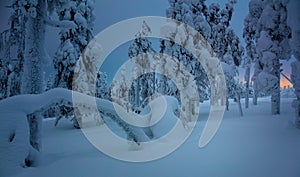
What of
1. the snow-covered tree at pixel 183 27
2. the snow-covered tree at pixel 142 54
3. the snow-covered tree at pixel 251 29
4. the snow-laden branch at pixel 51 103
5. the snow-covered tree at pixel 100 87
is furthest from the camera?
the snow-covered tree at pixel 142 54

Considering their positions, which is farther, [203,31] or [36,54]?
[203,31]

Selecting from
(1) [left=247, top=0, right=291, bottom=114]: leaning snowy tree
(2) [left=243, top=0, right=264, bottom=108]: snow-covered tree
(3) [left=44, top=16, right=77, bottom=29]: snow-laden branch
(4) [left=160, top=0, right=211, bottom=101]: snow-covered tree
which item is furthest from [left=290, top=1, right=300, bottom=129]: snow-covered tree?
(3) [left=44, top=16, right=77, bottom=29]: snow-laden branch

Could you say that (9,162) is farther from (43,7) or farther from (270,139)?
(270,139)

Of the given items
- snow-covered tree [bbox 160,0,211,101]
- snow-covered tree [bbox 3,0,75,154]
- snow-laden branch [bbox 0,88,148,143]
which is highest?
snow-covered tree [bbox 160,0,211,101]

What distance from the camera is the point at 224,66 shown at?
1712 cm

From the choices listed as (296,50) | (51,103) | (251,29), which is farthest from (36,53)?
(251,29)

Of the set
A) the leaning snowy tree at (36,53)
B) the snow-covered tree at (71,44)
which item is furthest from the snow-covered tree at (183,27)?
the leaning snowy tree at (36,53)

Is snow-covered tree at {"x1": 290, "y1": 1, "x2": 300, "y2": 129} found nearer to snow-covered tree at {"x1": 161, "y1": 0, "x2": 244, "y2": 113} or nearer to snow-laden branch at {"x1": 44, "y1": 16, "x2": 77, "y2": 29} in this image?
snow-covered tree at {"x1": 161, "y1": 0, "x2": 244, "y2": 113}

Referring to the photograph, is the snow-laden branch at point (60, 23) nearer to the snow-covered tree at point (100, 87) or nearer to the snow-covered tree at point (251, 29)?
the snow-covered tree at point (100, 87)

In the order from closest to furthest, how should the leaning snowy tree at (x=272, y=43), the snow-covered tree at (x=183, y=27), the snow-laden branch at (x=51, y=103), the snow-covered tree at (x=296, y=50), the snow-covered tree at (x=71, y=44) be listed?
the snow-laden branch at (x=51, y=103), the snow-covered tree at (x=296, y=50), the leaning snowy tree at (x=272, y=43), the snow-covered tree at (x=71, y=44), the snow-covered tree at (x=183, y=27)

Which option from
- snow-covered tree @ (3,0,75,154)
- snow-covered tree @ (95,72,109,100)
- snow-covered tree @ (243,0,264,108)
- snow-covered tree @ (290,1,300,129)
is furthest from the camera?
snow-covered tree @ (95,72,109,100)

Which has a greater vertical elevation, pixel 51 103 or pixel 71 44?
pixel 71 44

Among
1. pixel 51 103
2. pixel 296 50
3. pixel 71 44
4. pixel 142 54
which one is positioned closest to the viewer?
pixel 51 103

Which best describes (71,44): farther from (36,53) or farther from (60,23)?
(36,53)
